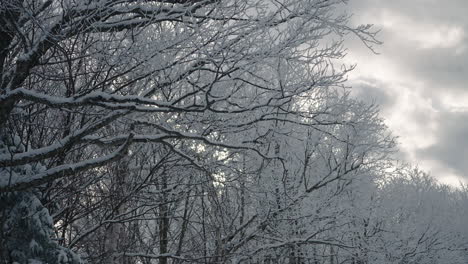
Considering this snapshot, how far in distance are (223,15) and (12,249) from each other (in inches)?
118

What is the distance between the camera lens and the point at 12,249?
12.7 feet

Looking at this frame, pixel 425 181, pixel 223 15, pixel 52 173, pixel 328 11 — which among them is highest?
pixel 425 181

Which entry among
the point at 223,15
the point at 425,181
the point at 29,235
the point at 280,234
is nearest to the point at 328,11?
the point at 223,15

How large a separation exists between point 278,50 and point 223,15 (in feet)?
2.25

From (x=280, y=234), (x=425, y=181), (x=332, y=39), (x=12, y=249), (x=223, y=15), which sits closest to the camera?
(x=12, y=249)

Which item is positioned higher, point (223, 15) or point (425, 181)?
point (425, 181)

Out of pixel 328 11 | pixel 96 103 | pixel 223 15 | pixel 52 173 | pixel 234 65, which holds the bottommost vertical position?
pixel 52 173

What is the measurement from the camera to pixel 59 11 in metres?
4.77

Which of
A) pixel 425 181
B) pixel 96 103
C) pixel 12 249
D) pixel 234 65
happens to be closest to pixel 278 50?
pixel 234 65

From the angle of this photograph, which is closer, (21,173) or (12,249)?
(12,249)

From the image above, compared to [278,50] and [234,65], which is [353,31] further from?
[234,65]

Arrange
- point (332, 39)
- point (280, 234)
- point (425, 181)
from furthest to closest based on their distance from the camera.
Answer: point (425, 181)
point (280, 234)
point (332, 39)

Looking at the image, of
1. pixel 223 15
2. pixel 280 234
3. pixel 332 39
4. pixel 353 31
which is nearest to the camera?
pixel 223 15

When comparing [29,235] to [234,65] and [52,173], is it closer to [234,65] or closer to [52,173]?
[52,173]
